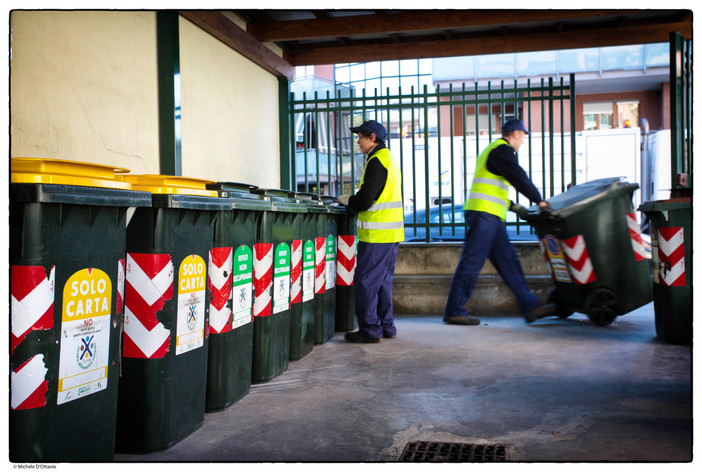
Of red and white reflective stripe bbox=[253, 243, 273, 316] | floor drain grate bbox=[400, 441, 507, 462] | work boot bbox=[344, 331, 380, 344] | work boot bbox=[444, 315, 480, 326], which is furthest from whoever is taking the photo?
work boot bbox=[444, 315, 480, 326]

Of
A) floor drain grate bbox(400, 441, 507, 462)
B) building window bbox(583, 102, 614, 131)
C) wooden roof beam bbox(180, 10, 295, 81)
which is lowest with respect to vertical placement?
floor drain grate bbox(400, 441, 507, 462)

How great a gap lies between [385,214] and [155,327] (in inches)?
113

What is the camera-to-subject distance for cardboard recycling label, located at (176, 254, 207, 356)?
2.92 m

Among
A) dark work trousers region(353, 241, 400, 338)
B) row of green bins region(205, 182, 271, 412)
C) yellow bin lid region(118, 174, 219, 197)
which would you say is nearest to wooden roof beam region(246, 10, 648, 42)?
dark work trousers region(353, 241, 400, 338)

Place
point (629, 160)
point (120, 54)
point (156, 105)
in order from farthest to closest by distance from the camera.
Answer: point (629, 160), point (156, 105), point (120, 54)

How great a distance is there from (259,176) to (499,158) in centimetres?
303

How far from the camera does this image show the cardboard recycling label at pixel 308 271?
4859mm

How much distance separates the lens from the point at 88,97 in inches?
166

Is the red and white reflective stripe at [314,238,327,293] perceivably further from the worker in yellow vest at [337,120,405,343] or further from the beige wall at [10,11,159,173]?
the beige wall at [10,11,159,173]

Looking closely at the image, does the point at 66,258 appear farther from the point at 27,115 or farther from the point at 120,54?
the point at 120,54

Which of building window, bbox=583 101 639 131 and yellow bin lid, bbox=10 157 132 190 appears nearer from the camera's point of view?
yellow bin lid, bbox=10 157 132 190

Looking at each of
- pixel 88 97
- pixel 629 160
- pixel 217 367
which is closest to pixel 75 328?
pixel 217 367

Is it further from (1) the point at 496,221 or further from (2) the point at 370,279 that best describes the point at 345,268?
(1) the point at 496,221

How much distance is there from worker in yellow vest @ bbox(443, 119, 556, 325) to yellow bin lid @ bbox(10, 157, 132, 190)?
4.10 metres
